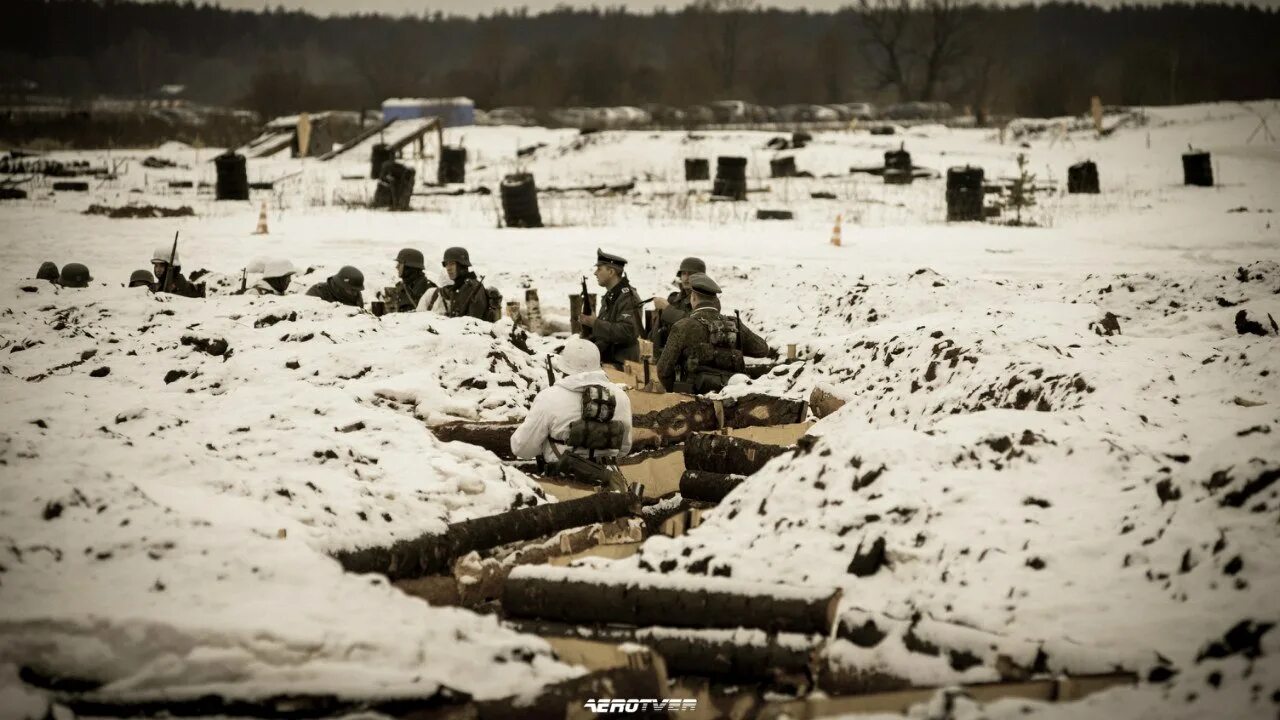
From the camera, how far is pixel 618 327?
11.2 metres

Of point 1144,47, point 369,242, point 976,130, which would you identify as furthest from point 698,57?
point 369,242

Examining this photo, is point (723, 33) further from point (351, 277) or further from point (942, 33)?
point (351, 277)

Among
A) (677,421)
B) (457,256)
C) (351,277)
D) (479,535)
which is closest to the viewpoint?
(479,535)

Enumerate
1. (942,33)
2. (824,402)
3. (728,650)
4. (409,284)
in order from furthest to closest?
(942,33) < (409,284) < (824,402) < (728,650)

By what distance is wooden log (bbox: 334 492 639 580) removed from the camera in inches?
228

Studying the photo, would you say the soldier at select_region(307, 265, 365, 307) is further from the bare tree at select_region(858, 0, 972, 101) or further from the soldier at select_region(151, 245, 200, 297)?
the bare tree at select_region(858, 0, 972, 101)

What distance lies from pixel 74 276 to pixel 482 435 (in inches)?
266

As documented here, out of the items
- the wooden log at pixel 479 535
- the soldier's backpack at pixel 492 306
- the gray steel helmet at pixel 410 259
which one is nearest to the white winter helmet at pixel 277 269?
the gray steel helmet at pixel 410 259

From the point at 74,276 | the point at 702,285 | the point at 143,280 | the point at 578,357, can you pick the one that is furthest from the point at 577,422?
the point at 74,276

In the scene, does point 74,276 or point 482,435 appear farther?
point 74,276

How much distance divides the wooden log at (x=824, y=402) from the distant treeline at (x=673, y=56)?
37651 mm

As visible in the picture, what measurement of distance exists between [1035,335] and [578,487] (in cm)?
361

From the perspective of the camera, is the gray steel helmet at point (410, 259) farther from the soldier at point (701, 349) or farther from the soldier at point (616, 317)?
the soldier at point (701, 349)

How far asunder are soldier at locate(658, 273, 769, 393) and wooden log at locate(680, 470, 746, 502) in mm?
2539
